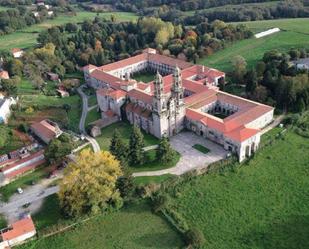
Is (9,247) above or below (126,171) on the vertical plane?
below

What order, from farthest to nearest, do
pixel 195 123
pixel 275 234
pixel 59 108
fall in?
pixel 59 108
pixel 195 123
pixel 275 234

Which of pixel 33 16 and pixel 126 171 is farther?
pixel 33 16

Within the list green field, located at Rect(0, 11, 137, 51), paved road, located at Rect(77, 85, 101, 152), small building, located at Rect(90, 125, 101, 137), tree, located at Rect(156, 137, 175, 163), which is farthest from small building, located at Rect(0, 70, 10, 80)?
tree, located at Rect(156, 137, 175, 163)

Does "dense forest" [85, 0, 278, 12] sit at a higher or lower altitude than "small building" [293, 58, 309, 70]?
higher

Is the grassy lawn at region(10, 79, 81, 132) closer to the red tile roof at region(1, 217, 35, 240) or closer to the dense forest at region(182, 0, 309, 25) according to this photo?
the red tile roof at region(1, 217, 35, 240)

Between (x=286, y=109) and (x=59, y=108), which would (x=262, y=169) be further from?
(x=59, y=108)

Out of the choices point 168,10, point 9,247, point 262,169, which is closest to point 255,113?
point 262,169

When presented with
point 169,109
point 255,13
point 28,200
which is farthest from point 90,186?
point 255,13
